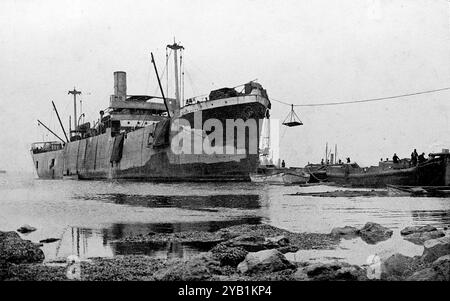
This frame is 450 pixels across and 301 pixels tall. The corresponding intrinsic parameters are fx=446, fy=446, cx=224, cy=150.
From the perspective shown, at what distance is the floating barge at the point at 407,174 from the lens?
89.0 ft

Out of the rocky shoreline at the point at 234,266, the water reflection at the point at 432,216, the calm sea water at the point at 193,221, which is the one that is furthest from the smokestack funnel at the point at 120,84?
the rocky shoreline at the point at 234,266

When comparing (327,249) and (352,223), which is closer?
(327,249)

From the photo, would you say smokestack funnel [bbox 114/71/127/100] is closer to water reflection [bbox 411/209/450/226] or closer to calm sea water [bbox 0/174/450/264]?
calm sea water [bbox 0/174/450/264]

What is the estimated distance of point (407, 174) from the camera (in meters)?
28.6

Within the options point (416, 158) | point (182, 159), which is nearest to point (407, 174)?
point (416, 158)

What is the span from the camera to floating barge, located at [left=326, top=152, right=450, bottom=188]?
89.0 feet

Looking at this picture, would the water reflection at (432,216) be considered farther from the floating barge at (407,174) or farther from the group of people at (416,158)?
the group of people at (416,158)

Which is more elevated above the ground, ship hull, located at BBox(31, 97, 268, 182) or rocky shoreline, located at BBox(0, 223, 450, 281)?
ship hull, located at BBox(31, 97, 268, 182)

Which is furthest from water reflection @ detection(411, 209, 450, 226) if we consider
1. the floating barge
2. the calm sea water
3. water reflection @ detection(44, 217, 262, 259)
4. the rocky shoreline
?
the floating barge

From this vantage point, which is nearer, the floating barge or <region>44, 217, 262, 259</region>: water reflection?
<region>44, 217, 262, 259</region>: water reflection
